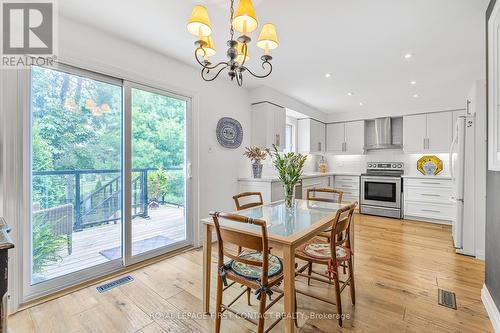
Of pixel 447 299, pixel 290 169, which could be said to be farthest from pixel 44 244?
pixel 447 299

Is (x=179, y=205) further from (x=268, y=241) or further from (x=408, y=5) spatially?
(x=408, y=5)

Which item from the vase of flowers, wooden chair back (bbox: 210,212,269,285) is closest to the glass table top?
wooden chair back (bbox: 210,212,269,285)

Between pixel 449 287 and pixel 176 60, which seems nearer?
pixel 449 287

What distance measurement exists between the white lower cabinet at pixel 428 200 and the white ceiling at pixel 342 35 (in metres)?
1.86

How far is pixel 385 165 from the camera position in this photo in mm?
5676

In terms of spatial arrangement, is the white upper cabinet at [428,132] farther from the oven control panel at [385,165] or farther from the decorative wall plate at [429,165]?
the oven control panel at [385,165]

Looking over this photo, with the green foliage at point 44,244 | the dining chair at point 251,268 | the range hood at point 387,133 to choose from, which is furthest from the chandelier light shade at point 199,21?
the range hood at point 387,133

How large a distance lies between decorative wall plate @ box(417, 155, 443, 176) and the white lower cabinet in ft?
1.93

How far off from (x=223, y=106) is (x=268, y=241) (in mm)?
2693

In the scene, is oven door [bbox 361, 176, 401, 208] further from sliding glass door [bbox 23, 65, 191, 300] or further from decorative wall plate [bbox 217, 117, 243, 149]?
sliding glass door [bbox 23, 65, 191, 300]

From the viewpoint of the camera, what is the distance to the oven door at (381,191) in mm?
5039

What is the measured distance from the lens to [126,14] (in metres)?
2.17

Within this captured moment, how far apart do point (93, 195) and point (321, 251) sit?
93.5 inches

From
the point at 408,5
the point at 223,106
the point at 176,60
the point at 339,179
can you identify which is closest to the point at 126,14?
the point at 176,60
